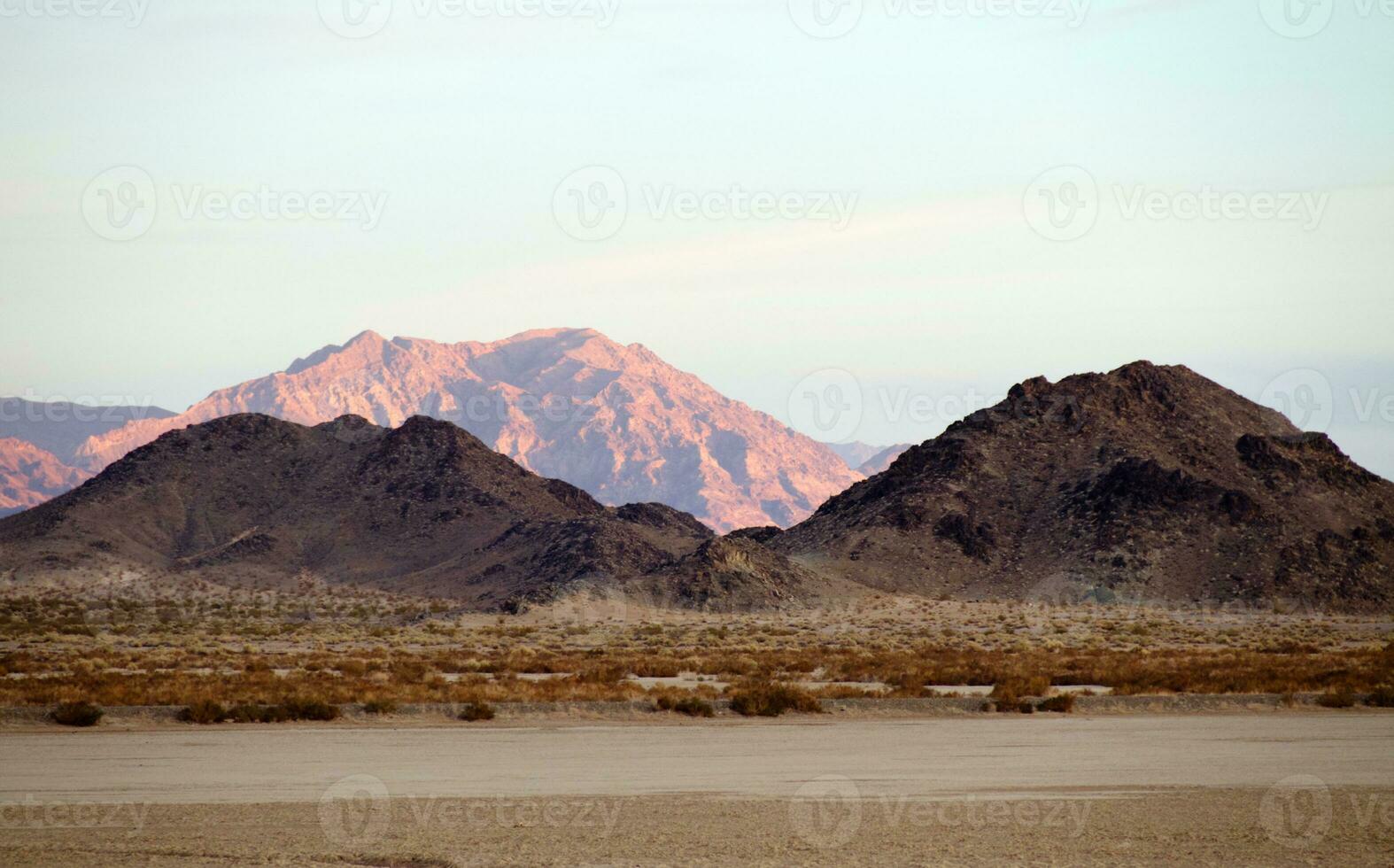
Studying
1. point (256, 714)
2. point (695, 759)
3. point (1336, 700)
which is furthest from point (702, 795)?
point (1336, 700)

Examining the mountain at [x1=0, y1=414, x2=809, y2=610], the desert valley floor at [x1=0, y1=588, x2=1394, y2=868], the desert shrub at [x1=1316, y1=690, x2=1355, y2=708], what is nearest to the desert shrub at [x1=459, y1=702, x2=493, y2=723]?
the desert valley floor at [x1=0, y1=588, x2=1394, y2=868]

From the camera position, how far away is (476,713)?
31.0 m

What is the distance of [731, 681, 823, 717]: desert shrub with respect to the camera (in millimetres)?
32156

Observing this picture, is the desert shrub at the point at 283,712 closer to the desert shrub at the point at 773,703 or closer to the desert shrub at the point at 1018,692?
the desert shrub at the point at 773,703

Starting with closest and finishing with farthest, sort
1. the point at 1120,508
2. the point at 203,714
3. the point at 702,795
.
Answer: the point at 702,795
the point at 203,714
the point at 1120,508

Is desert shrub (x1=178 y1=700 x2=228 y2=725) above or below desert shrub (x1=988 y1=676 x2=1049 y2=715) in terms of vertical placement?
below

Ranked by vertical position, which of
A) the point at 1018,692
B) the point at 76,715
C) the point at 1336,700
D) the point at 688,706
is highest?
the point at 1336,700

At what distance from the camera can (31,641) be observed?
59.2 m

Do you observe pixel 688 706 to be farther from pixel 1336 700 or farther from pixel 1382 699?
pixel 1382 699

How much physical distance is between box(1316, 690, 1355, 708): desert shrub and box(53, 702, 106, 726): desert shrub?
29963 millimetres

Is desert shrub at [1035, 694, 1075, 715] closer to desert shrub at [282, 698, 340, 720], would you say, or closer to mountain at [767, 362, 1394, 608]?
desert shrub at [282, 698, 340, 720]

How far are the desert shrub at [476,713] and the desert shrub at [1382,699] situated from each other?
74.5 ft

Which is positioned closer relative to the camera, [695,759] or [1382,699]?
[695,759]

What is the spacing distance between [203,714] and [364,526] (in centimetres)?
10314
